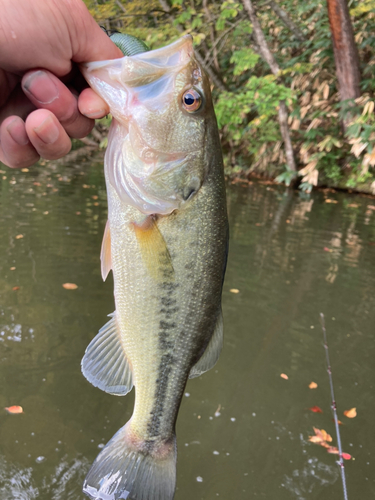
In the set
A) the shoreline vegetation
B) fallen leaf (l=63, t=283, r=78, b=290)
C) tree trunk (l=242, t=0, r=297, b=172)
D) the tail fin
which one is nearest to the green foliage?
the shoreline vegetation

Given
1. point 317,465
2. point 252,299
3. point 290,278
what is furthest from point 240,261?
point 317,465

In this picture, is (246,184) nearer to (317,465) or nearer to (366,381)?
(366,381)

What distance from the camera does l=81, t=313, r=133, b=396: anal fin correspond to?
1.69 metres

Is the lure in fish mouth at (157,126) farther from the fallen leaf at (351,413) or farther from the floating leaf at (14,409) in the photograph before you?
the fallen leaf at (351,413)

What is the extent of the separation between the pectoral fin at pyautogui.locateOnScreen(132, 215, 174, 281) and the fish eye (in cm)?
42

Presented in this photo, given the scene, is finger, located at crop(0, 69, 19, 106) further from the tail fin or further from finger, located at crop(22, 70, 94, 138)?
the tail fin

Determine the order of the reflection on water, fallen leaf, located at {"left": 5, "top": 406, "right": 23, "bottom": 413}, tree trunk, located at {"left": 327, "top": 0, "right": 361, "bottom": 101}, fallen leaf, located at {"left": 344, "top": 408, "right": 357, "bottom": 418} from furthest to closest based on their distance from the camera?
tree trunk, located at {"left": 327, "top": 0, "right": 361, "bottom": 101}
fallen leaf, located at {"left": 344, "top": 408, "right": 357, "bottom": 418}
fallen leaf, located at {"left": 5, "top": 406, "right": 23, "bottom": 413}
the reflection on water

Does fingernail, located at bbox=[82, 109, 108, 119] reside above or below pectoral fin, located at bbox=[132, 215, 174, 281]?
above

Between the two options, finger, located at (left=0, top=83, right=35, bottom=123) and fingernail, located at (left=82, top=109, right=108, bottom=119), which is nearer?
fingernail, located at (left=82, top=109, right=108, bottom=119)

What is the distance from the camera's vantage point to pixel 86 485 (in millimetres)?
1561

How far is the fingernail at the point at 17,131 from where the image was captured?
63.7 inches

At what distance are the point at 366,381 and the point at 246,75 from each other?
1284cm

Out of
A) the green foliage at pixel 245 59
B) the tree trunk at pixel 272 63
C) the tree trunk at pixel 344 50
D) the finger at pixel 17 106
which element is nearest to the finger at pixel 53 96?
the finger at pixel 17 106

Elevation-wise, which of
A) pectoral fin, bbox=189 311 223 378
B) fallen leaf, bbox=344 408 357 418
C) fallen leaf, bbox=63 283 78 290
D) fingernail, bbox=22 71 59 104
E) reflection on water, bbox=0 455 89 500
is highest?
fingernail, bbox=22 71 59 104
